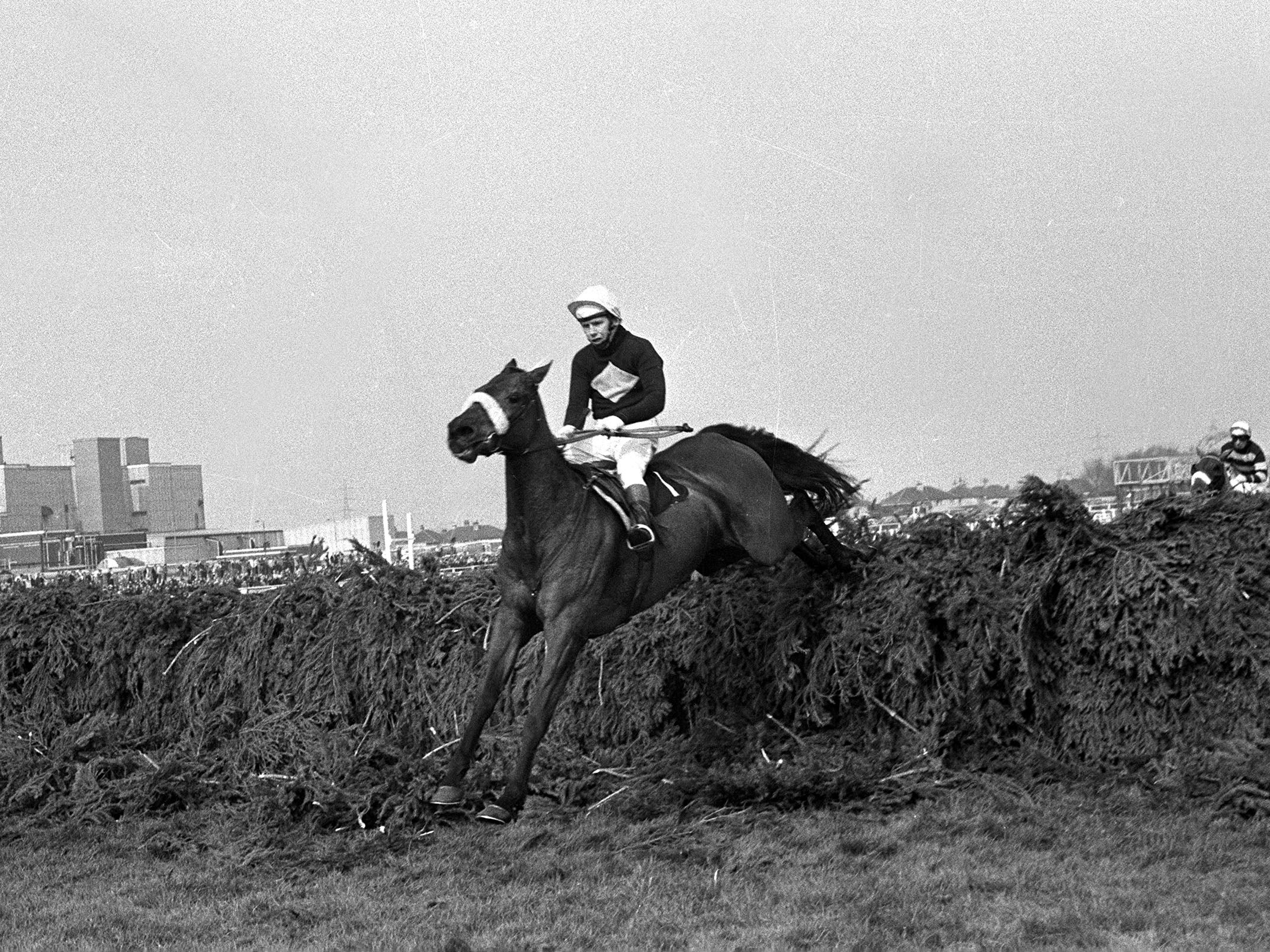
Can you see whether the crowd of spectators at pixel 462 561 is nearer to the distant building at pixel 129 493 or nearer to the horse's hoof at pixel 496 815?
the horse's hoof at pixel 496 815

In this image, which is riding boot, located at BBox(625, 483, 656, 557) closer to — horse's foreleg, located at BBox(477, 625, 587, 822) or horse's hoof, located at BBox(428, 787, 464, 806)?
horse's foreleg, located at BBox(477, 625, 587, 822)

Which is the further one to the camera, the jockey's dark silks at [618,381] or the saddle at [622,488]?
the jockey's dark silks at [618,381]

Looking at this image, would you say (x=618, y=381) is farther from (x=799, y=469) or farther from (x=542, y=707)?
(x=542, y=707)

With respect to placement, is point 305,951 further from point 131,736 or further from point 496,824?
point 131,736

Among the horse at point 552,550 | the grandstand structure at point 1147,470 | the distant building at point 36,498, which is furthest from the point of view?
the distant building at point 36,498

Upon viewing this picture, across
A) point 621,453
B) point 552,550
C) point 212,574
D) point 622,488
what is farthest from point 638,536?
point 212,574

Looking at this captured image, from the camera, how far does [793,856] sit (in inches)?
214

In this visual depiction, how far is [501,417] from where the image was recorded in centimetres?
592

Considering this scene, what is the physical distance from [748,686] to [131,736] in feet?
13.4

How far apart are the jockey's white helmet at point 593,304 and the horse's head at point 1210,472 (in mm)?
4005

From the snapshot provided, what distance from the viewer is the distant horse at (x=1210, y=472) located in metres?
8.82

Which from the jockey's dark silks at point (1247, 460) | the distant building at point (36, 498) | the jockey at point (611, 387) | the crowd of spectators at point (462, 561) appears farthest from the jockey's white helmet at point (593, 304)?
the distant building at point (36, 498)

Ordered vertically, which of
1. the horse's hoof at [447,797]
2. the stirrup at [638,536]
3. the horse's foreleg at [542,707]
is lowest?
the horse's hoof at [447,797]

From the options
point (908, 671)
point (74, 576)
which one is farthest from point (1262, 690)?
point (74, 576)
